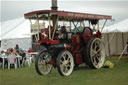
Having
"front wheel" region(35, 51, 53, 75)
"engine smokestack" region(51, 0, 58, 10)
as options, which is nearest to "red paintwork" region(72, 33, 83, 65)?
"front wheel" region(35, 51, 53, 75)

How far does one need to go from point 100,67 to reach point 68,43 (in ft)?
5.95

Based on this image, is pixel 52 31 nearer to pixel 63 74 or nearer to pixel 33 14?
pixel 33 14

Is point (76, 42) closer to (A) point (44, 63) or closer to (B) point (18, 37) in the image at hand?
(A) point (44, 63)

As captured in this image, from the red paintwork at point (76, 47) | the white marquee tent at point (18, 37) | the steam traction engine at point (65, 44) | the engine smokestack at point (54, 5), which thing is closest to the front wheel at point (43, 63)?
the steam traction engine at point (65, 44)

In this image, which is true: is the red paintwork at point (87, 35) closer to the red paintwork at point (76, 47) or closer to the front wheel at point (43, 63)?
the red paintwork at point (76, 47)

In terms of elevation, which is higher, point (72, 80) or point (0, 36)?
point (0, 36)

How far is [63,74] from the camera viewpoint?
798cm

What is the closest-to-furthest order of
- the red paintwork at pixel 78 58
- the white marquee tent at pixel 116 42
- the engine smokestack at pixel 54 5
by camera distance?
the red paintwork at pixel 78 58, the engine smokestack at pixel 54 5, the white marquee tent at pixel 116 42

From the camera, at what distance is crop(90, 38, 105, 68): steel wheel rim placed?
9648 mm

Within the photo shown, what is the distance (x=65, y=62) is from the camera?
325 inches

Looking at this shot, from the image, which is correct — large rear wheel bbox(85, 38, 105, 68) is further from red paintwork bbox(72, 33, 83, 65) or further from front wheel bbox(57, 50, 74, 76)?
front wheel bbox(57, 50, 74, 76)

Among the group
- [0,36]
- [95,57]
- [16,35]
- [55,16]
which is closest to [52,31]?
[55,16]

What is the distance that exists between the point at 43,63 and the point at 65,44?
105 centimetres

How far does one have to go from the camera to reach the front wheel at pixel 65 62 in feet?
25.9
